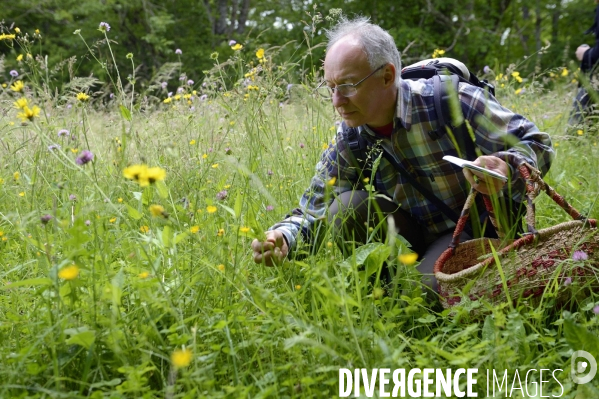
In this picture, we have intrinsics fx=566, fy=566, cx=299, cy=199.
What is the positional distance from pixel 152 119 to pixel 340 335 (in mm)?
2349

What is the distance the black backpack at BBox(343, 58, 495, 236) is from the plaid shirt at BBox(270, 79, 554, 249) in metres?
0.03

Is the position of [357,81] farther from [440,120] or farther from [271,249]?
[271,249]

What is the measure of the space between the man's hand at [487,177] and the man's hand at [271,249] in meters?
0.61

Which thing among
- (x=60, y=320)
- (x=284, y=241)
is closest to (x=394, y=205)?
(x=284, y=241)

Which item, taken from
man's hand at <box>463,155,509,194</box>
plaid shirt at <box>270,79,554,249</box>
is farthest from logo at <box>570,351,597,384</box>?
plaid shirt at <box>270,79,554,249</box>

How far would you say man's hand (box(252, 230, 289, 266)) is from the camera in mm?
1722

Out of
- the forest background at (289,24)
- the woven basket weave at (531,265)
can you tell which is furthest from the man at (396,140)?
the forest background at (289,24)

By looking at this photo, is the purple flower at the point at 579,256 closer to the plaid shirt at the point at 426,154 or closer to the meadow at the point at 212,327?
the meadow at the point at 212,327

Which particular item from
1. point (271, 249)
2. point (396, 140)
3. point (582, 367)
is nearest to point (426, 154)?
point (396, 140)

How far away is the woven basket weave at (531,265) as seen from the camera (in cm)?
165

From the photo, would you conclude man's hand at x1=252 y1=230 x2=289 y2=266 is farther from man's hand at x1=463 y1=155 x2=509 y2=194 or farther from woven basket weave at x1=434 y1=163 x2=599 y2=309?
man's hand at x1=463 y1=155 x2=509 y2=194

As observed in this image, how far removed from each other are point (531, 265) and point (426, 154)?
0.63 meters

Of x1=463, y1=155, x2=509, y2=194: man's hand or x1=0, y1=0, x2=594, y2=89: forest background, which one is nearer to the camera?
x1=463, y1=155, x2=509, y2=194: man's hand

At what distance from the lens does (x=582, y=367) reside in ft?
4.37
